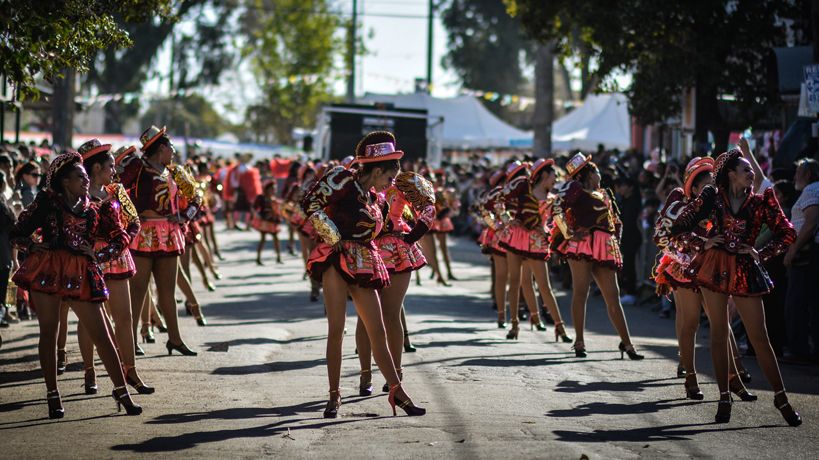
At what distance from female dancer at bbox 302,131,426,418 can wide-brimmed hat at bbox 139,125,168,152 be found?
132 inches

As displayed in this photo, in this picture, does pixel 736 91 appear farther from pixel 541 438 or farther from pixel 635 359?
pixel 541 438

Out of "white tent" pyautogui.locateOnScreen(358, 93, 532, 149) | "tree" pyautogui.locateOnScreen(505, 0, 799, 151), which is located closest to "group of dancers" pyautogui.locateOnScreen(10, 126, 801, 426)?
"tree" pyautogui.locateOnScreen(505, 0, 799, 151)

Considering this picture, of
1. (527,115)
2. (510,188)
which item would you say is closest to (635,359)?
(510,188)

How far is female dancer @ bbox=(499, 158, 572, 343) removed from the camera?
14789mm

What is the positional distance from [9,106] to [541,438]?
21.5ft

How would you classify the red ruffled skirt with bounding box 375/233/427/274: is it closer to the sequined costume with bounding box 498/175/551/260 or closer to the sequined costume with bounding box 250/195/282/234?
the sequined costume with bounding box 498/175/551/260

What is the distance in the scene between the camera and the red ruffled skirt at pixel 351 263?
31.0ft

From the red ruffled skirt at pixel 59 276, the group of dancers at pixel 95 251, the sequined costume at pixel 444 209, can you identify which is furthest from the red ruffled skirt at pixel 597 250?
the sequined costume at pixel 444 209

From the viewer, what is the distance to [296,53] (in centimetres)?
6581

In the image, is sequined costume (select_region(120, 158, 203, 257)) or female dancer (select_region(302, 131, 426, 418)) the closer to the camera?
female dancer (select_region(302, 131, 426, 418))

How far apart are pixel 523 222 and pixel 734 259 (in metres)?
5.27

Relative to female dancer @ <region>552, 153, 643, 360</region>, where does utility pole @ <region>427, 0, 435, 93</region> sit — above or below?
above

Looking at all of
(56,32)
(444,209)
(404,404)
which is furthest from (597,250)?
(444,209)

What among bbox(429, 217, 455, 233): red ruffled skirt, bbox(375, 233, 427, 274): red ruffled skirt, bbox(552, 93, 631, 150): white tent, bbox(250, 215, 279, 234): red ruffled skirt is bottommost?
bbox(250, 215, 279, 234): red ruffled skirt
